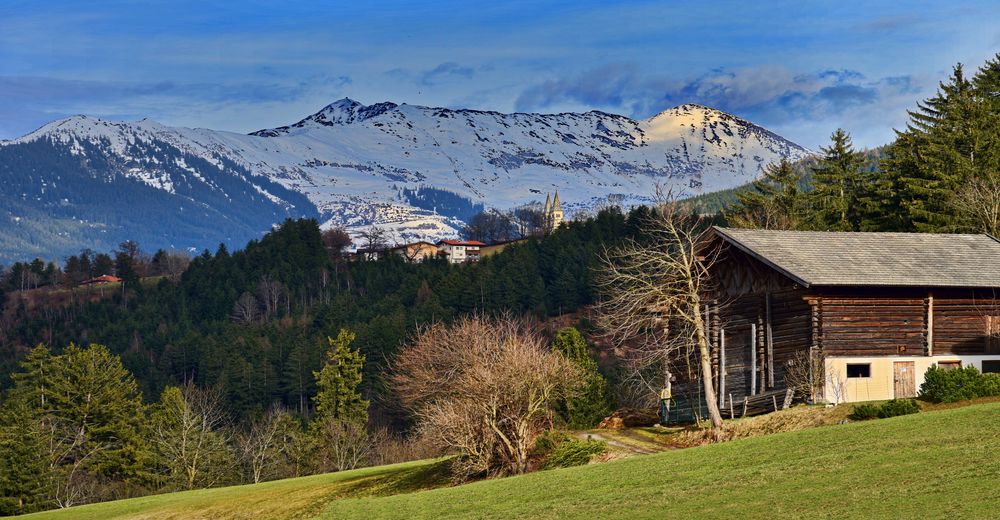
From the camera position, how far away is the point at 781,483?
1264 inches

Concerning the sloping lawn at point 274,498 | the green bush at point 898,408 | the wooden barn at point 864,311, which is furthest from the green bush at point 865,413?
the sloping lawn at point 274,498

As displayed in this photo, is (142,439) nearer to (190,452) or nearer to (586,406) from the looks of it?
(190,452)

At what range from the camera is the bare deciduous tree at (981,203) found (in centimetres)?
7507

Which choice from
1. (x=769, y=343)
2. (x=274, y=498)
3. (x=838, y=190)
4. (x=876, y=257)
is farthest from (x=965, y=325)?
(x=838, y=190)

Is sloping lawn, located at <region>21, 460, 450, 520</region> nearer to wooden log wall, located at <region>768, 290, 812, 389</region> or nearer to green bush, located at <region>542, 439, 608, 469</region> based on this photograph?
green bush, located at <region>542, 439, 608, 469</region>

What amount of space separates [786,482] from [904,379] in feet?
72.0

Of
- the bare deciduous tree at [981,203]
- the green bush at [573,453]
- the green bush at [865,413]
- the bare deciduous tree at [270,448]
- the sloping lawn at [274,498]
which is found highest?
the bare deciduous tree at [981,203]

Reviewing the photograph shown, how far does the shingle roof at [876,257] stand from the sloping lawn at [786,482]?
11.1m

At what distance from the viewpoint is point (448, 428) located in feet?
161

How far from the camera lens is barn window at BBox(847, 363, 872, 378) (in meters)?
52.0

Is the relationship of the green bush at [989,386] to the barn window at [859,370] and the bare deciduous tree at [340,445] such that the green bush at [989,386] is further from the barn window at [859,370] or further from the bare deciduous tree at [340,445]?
the bare deciduous tree at [340,445]

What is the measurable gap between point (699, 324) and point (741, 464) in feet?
45.5

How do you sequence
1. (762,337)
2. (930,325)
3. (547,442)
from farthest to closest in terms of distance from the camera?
1. (762,337)
2. (930,325)
3. (547,442)

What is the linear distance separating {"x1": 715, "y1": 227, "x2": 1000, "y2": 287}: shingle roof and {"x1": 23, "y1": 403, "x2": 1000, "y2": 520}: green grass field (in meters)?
10.8
